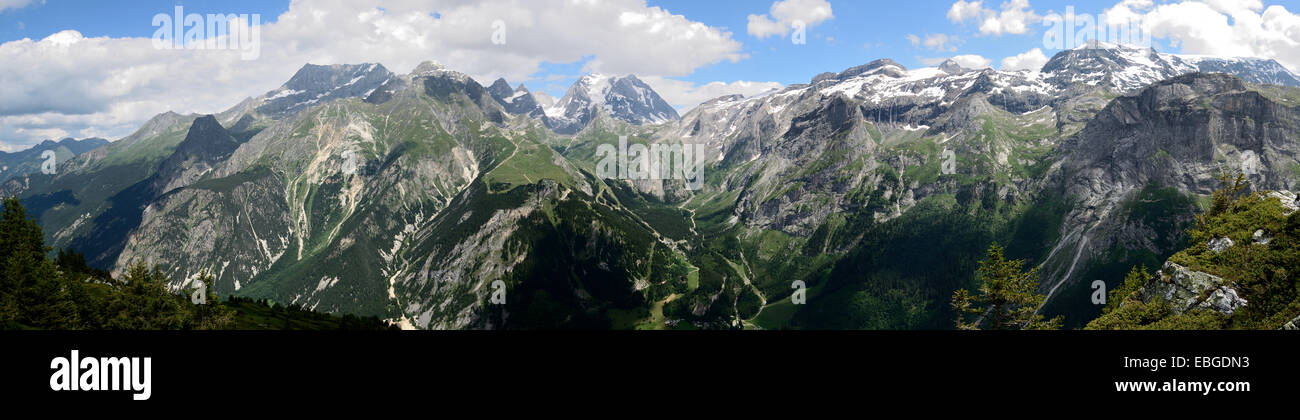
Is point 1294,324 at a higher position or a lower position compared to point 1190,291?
higher

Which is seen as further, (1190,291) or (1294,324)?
(1190,291)

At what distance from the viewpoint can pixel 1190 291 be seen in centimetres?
4884

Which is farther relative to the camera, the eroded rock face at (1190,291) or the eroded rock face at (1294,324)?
the eroded rock face at (1190,291)

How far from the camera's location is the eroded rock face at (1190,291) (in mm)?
44531

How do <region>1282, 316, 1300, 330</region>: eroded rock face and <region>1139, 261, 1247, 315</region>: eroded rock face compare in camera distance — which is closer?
<region>1282, 316, 1300, 330</region>: eroded rock face

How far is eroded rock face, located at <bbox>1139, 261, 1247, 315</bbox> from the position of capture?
44531mm

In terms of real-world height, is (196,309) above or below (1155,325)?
below
